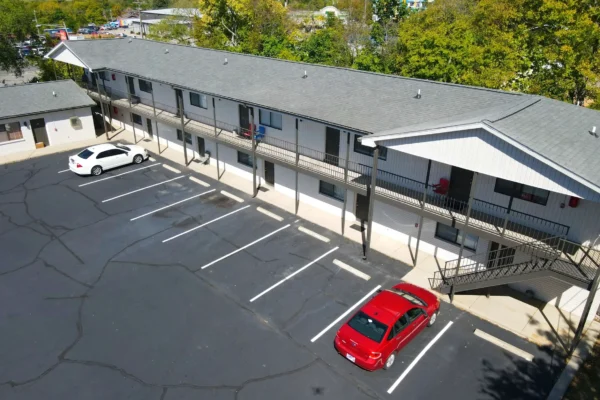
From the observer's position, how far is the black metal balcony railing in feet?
51.9

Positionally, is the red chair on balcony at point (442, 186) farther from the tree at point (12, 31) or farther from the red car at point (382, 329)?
the tree at point (12, 31)

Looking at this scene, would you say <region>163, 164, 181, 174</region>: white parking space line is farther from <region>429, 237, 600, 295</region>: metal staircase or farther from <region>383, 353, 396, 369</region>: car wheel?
<region>383, 353, 396, 369</region>: car wheel

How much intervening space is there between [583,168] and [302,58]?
36798mm

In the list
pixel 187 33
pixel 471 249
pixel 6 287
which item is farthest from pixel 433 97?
pixel 187 33

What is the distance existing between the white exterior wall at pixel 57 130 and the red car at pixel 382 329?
27.2m

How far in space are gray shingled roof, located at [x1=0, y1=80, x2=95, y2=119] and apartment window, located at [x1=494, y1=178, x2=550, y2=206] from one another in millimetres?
28759

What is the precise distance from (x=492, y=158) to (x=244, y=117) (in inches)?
603

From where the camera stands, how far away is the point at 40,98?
102ft

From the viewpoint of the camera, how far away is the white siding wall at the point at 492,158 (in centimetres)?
1297

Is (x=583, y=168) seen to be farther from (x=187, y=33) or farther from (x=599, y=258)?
(x=187, y=33)

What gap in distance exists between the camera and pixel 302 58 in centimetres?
4594

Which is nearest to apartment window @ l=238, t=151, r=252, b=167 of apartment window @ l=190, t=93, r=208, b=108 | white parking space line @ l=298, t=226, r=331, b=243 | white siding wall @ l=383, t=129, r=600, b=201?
apartment window @ l=190, t=93, r=208, b=108

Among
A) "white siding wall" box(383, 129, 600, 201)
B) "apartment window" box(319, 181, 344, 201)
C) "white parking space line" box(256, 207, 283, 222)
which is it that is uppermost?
"white siding wall" box(383, 129, 600, 201)

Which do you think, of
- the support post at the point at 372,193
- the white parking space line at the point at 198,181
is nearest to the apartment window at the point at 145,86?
the white parking space line at the point at 198,181
